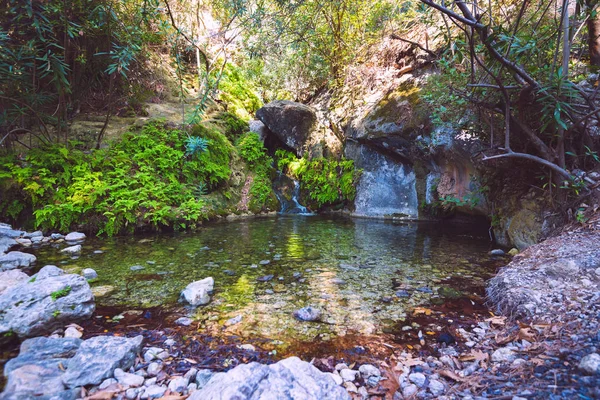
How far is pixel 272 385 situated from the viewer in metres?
1.45

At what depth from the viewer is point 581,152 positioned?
3.71 meters

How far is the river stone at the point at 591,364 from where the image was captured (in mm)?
1324

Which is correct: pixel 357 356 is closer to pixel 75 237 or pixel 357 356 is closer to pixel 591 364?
pixel 591 364

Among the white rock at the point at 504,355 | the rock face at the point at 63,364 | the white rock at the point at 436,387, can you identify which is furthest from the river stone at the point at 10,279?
the white rock at the point at 504,355

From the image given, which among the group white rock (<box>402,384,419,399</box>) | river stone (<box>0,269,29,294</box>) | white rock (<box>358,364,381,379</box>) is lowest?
white rock (<box>358,364,381,379</box>)

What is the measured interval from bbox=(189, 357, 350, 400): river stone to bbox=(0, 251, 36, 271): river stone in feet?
12.9

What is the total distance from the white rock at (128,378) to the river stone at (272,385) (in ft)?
1.61

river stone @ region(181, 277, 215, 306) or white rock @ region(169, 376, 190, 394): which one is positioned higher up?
river stone @ region(181, 277, 215, 306)

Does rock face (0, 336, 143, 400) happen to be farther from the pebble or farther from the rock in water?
the rock in water

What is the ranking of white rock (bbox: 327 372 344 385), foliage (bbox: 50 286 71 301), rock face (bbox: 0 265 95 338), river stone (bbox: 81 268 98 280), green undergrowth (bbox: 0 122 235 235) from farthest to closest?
green undergrowth (bbox: 0 122 235 235)
river stone (bbox: 81 268 98 280)
foliage (bbox: 50 286 71 301)
rock face (bbox: 0 265 95 338)
white rock (bbox: 327 372 344 385)

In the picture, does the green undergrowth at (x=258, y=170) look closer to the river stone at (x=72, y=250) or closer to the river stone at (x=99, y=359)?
the river stone at (x=72, y=250)

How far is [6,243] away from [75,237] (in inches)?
36.6

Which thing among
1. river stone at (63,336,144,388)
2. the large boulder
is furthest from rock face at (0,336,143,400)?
the large boulder

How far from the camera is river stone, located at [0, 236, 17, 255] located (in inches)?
174
